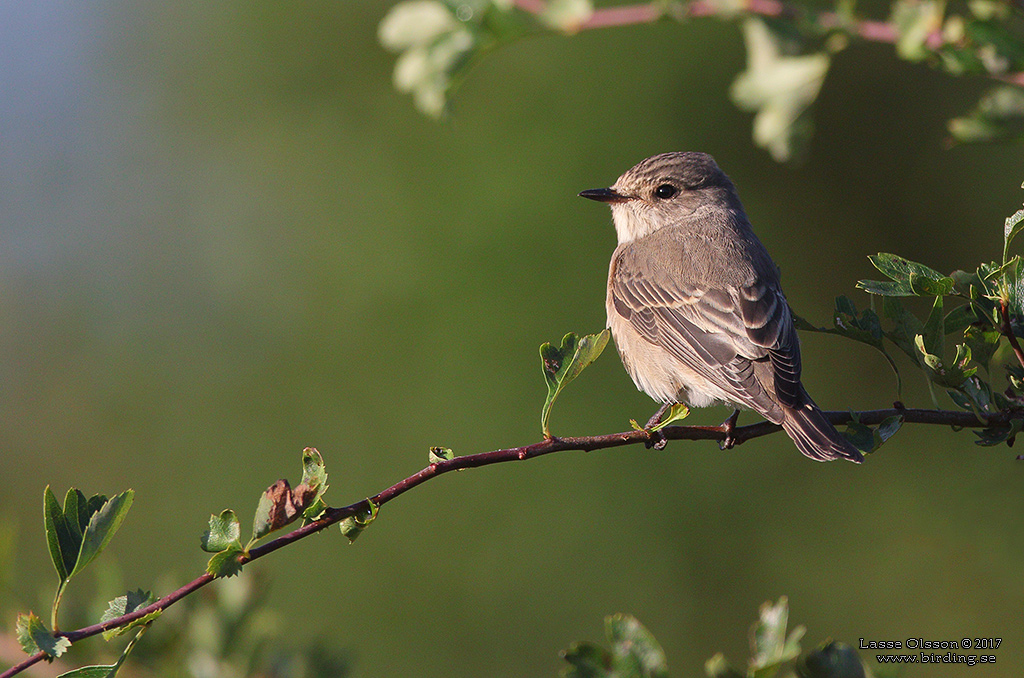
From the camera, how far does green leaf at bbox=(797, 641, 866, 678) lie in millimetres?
1889

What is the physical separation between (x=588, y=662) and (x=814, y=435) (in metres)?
1.51

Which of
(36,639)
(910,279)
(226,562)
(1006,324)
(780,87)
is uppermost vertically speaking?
(780,87)

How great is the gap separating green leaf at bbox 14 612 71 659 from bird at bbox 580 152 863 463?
74.5 inches

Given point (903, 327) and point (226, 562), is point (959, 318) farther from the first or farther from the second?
point (226, 562)

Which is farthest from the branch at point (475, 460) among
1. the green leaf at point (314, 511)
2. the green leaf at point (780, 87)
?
the green leaf at point (780, 87)

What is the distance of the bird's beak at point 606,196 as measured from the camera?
504 centimetres

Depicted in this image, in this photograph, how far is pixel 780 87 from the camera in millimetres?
3010

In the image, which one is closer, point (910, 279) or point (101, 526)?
point (101, 526)

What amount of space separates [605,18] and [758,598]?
6561mm

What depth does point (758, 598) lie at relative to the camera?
8.32 meters

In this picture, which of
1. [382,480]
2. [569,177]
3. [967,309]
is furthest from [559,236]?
[967,309]

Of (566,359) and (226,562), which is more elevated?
(566,359)

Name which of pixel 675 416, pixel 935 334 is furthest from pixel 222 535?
pixel 935 334

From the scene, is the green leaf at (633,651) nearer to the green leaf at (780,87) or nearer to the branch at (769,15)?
the branch at (769,15)
